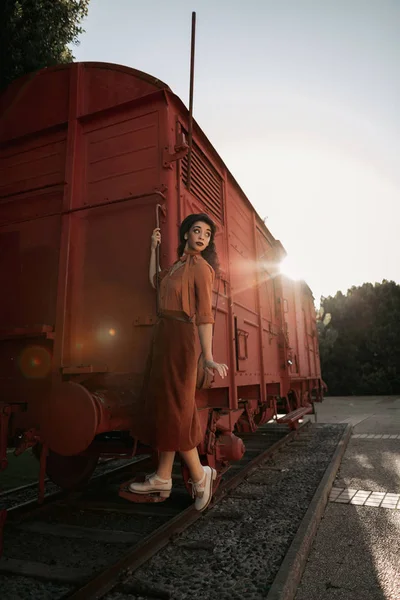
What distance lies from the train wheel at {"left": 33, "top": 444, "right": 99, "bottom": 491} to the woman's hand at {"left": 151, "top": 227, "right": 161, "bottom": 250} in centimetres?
240

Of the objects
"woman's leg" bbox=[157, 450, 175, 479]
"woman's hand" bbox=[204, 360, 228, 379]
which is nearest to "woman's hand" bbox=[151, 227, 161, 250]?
"woman's hand" bbox=[204, 360, 228, 379]

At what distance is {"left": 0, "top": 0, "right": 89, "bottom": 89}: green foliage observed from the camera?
7125mm

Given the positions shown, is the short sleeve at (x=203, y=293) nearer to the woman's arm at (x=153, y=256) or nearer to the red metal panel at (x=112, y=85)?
the woman's arm at (x=153, y=256)

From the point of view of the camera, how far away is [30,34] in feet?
24.4

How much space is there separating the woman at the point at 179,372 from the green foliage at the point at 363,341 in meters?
25.4

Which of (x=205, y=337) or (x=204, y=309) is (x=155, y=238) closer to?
(x=204, y=309)

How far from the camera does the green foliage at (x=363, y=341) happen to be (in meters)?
25.4

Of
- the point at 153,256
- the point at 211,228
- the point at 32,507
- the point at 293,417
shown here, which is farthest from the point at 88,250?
the point at 293,417

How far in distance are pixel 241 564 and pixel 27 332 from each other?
7.32 ft

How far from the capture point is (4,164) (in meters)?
4.03

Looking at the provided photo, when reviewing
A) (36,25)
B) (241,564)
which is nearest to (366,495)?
(241,564)

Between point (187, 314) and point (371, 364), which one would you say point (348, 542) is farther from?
point (371, 364)

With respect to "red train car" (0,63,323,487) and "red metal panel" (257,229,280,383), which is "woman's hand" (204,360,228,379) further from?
"red metal panel" (257,229,280,383)

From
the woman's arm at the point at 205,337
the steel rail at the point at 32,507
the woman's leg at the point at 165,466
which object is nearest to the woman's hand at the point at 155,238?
the woman's arm at the point at 205,337
